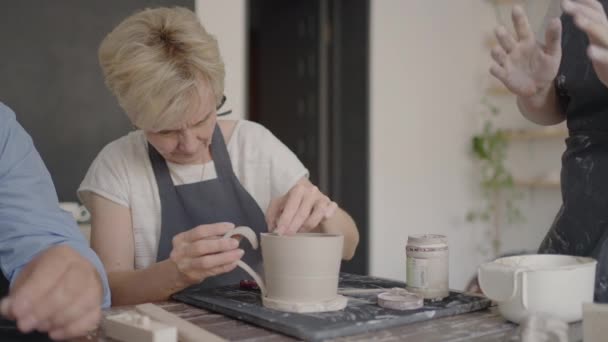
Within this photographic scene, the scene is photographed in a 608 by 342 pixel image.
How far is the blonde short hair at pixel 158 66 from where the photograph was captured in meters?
1.42

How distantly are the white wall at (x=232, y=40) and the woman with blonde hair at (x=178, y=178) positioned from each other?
110 centimetres

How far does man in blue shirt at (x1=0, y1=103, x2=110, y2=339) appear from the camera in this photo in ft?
2.91

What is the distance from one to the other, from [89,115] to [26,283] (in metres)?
1.53

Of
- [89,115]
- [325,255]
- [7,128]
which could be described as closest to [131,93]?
[7,128]

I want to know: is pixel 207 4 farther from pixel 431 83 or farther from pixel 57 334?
pixel 57 334

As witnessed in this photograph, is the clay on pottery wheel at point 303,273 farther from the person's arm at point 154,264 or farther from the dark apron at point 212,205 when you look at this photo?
the dark apron at point 212,205

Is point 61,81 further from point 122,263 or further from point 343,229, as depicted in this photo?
point 343,229

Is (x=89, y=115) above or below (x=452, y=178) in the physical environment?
above

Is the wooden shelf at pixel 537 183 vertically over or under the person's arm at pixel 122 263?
under

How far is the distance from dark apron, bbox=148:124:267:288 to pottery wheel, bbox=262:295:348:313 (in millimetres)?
435

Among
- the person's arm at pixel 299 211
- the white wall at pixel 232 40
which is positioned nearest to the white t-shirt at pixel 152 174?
the person's arm at pixel 299 211

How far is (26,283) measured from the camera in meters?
0.90

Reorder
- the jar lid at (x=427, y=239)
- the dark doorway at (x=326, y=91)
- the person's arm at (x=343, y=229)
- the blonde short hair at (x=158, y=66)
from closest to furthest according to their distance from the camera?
the jar lid at (x=427, y=239) < the blonde short hair at (x=158, y=66) < the person's arm at (x=343, y=229) < the dark doorway at (x=326, y=91)

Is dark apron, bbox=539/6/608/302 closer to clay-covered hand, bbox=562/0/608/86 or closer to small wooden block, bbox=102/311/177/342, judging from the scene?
clay-covered hand, bbox=562/0/608/86
